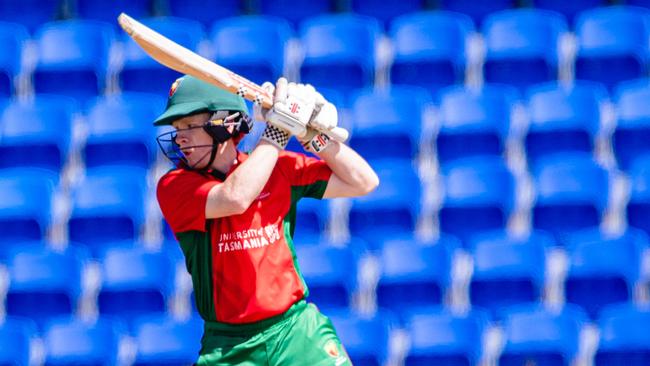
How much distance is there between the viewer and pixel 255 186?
3.72m

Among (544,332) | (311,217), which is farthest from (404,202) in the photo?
(544,332)

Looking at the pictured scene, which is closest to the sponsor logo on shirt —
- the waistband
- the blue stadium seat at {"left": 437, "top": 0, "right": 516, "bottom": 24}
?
the waistband

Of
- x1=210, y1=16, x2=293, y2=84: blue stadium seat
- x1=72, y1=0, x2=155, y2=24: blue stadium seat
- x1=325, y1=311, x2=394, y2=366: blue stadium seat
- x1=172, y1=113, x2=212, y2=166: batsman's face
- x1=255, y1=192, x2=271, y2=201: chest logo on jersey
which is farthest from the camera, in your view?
x1=72, y1=0, x2=155, y2=24: blue stadium seat

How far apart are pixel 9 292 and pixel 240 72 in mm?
2040

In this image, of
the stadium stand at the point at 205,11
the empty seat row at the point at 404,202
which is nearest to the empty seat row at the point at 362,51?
the stadium stand at the point at 205,11

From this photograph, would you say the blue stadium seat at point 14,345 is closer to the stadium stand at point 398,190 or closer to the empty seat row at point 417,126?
the stadium stand at point 398,190

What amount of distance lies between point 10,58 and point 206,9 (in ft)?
4.63

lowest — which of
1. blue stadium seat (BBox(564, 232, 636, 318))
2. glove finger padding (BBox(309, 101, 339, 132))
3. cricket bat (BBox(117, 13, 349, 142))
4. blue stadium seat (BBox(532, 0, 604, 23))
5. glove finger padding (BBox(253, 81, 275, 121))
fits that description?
blue stadium seat (BBox(564, 232, 636, 318))

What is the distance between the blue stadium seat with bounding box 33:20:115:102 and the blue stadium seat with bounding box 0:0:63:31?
0.46 meters

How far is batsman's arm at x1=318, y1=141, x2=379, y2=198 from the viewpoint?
3.98 metres

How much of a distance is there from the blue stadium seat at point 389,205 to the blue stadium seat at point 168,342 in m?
1.22

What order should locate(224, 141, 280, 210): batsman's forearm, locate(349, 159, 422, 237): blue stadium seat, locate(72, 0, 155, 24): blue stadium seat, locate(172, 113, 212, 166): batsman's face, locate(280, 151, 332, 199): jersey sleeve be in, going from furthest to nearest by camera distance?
1. locate(72, 0, 155, 24): blue stadium seat
2. locate(349, 159, 422, 237): blue stadium seat
3. locate(280, 151, 332, 199): jersey sleeve
4. locate(172, 113, 212, 166): batsman's face
5. locate(224, 141, 280, 210): batsman's forearm

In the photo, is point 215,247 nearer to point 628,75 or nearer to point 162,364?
point 162,364

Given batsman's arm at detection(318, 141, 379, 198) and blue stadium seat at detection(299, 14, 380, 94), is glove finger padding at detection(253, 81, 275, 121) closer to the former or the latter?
batsman's arm at detection(318, 141, 379, 198)
